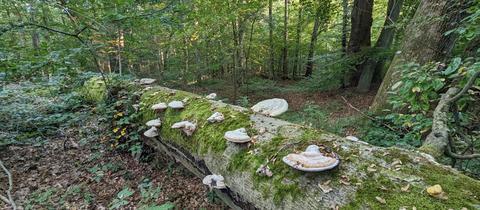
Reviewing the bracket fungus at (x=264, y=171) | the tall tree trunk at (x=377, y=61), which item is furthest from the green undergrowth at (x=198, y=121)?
the tall tree trunk at (x=377, y=61)

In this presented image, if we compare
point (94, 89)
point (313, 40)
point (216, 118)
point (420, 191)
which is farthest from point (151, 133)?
point (313, 40)

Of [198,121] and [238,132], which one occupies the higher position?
[238,132]

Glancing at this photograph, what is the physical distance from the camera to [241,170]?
229 cm

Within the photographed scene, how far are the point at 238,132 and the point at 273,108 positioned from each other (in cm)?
70

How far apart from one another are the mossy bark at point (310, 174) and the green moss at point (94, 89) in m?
5.16

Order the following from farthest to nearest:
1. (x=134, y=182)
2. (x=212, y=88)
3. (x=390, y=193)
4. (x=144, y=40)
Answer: (x=212, y=88) → (x=144, y=40) → (x=134, y=182) → (x=390, y=193)

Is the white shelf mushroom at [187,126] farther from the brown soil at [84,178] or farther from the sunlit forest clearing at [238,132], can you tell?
the brown soil at [84,178]

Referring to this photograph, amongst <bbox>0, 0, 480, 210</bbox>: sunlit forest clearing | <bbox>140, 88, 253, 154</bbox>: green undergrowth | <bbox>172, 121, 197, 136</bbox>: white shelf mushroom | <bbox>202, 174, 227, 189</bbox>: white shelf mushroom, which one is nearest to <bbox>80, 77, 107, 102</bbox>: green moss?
<bbox>0, 0, 480, 210</bbox>: sunlit forest clearing

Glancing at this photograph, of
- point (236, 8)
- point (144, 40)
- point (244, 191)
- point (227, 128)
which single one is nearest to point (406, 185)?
point (244, 191)

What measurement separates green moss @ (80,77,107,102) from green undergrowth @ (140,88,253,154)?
331cm

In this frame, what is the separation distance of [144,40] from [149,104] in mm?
8016

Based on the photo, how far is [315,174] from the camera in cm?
181

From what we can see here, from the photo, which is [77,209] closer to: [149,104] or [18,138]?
[149,104]

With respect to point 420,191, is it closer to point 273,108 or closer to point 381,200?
point 381,200
